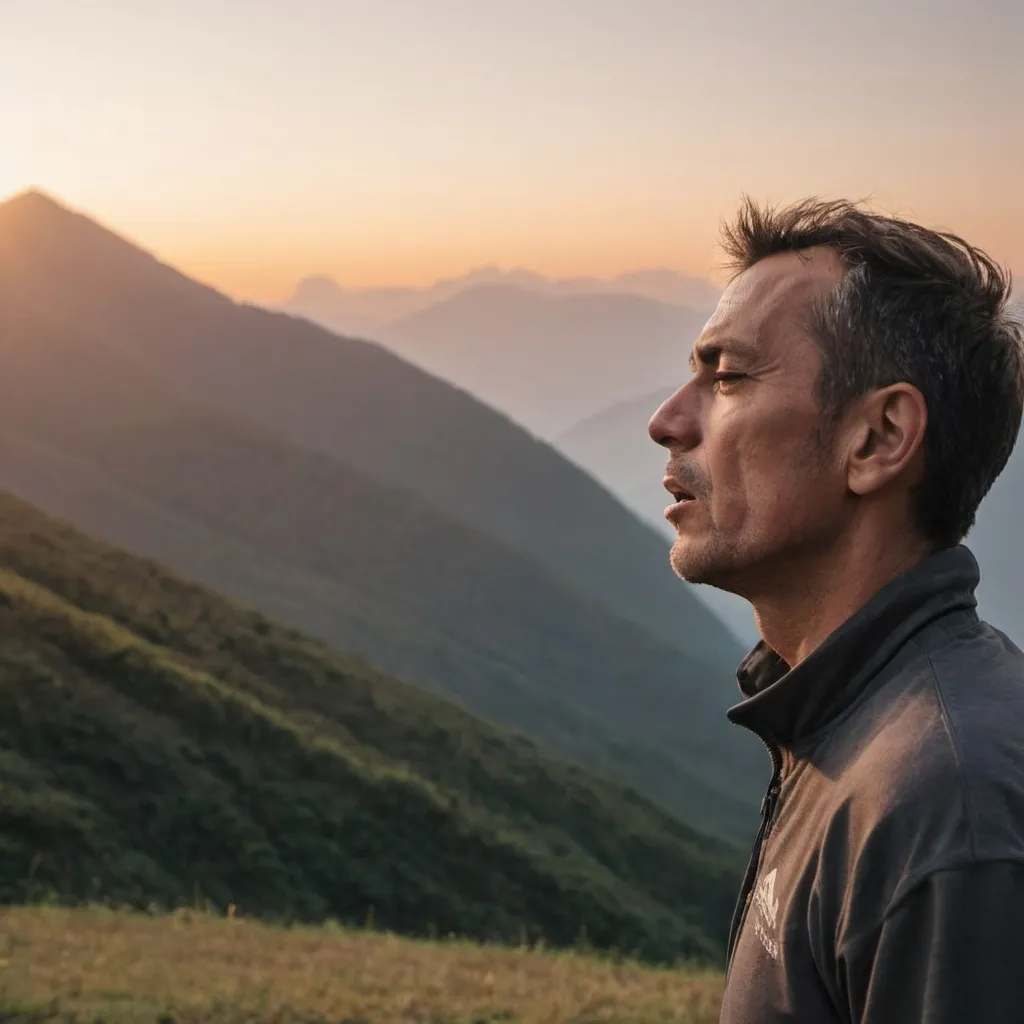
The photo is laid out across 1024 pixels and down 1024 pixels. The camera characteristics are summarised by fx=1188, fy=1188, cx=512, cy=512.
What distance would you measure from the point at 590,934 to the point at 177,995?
20616 mm

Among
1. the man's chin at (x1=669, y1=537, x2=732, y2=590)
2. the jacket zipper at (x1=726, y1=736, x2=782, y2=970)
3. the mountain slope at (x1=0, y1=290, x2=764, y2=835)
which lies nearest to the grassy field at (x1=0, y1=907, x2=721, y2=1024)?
the jacket zipper at (x1=726, y1=736, x2=782, y2=970)

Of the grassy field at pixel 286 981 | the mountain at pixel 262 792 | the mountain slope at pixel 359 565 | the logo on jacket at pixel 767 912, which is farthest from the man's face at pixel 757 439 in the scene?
the mountain slope at pixel 359 565

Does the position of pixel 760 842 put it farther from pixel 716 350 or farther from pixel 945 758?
pixel 716 350

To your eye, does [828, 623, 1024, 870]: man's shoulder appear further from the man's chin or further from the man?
the man's chin

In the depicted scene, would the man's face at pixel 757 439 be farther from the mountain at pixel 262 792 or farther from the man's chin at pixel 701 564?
the mountain at pixel 262 792

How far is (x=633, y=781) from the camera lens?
237 feet

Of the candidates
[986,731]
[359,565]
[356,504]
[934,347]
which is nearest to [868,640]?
[986,731]

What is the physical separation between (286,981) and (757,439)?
11159 mm

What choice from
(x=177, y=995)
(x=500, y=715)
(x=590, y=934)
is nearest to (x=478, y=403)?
(x=500, y=715)

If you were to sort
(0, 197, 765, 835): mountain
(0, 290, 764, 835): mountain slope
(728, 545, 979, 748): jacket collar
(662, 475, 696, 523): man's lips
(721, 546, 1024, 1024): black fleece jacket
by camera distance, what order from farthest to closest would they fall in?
(0, 197, 765, 835): mountain < (0, 290, 764, 835): mountain slope < (662, 475, 696, 523): man's lips < (728, 545, 979, 748): jacket collar < (721, 546, 1024, 1024): black fleece jacket

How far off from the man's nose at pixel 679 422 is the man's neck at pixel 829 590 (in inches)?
17.5

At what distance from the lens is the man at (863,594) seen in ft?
6.34

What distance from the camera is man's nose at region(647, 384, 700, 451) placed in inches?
119

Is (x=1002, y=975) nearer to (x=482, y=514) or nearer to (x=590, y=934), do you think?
(x=590, y=934)
